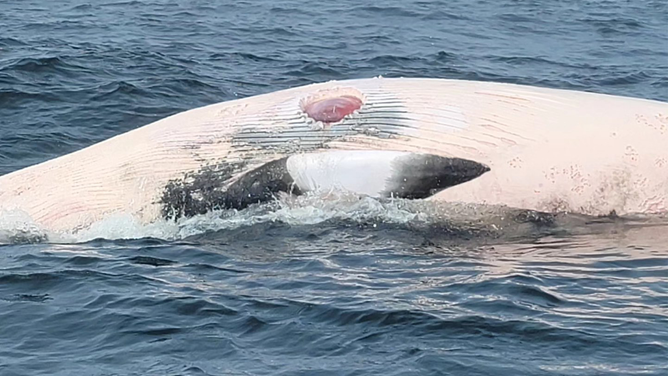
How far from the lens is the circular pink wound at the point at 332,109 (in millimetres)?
10422

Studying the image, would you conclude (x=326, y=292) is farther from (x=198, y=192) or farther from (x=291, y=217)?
(x=198, y=192)

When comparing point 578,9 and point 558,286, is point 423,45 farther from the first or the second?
point 558,286

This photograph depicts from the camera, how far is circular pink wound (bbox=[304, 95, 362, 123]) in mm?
10422

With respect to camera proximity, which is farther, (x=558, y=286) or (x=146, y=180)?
(x=146, y=180)

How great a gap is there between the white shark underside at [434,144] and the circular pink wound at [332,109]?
0.7 inches

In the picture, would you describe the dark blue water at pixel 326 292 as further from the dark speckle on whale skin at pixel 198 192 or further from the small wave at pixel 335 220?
the dark speckle on whale skin at pixel 198 192

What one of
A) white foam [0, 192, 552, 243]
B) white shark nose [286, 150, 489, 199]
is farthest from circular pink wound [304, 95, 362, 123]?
white foam [0, 192, 552, 243]

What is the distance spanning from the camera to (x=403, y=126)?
33.8 ft

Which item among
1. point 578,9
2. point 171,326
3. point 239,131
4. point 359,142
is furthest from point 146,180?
point 578,9

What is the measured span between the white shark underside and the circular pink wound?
0.02 m

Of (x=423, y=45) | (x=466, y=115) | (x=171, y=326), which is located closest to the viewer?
(x=171, y=326)

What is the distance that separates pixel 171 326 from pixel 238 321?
46cm

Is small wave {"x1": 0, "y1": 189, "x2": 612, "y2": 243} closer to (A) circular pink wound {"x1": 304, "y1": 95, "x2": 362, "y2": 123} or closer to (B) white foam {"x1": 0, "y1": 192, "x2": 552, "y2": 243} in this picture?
(B) white foam {"x1": 0, "y1": 192, "x2": 552, "y2": 243}

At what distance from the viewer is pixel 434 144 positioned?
10.2 meters
